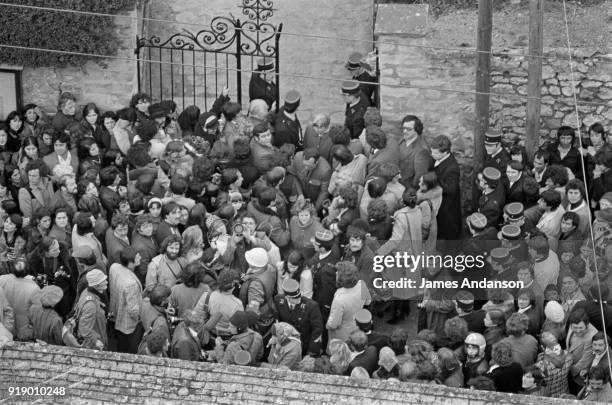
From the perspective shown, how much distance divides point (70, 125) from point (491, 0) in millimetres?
5155

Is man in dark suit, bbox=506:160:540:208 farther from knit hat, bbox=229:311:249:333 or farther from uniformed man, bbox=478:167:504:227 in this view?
knit hat, bbox=229:311:249:333

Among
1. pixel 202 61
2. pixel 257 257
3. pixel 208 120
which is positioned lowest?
pixel 257 257

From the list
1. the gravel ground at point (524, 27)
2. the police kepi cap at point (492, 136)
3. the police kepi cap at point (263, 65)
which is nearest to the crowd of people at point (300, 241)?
the police kepi cap at point (492, 136)

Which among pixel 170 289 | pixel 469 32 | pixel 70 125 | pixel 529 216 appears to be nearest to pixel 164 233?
pixel 170 289

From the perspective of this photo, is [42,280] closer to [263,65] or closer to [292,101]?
[292,101]

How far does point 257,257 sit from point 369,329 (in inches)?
60.1

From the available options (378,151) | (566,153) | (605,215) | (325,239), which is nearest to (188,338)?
(325,239)

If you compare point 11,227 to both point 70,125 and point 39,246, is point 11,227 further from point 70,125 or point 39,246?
point 70,125

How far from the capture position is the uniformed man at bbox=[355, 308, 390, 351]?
17000mm

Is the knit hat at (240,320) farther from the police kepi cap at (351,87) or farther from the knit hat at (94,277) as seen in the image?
the police kepi cap at (351,87)

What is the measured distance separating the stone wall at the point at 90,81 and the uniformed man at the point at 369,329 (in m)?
6.64

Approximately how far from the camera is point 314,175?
19.8 meters

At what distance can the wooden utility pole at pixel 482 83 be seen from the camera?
20594mm

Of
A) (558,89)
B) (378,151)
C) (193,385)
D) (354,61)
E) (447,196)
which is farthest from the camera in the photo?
(558,89)
